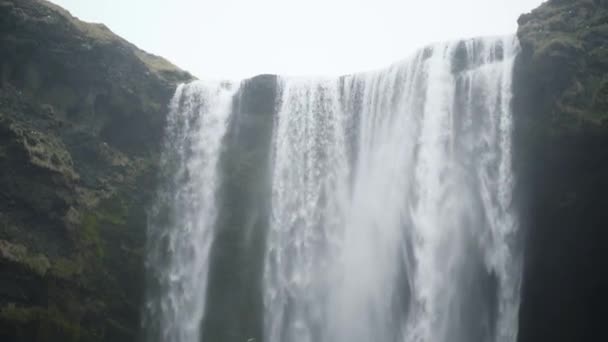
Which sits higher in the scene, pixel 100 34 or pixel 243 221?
pixel 100 34

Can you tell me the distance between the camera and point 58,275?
23578mm

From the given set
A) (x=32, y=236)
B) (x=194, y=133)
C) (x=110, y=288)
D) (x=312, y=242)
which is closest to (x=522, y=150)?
(x=312, y=242)

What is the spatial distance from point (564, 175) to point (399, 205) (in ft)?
24.9

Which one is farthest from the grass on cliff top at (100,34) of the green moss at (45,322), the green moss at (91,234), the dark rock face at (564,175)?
the dark rock face at (564,175)

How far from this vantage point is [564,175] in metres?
22.2

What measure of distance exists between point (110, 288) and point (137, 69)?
1240 cm

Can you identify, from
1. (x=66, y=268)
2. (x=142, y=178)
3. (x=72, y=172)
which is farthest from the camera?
(x=142, y=178)

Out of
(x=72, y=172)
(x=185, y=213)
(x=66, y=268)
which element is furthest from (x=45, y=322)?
(x=185, y=213)

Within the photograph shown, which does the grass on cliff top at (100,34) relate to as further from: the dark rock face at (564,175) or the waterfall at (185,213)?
the dark rock face at (564,175)

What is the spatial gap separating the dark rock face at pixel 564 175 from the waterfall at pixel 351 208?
73 cm

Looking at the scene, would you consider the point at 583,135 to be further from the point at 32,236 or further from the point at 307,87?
the point at 32,236

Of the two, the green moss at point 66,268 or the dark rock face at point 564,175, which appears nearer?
the dark rock face at point 564,175

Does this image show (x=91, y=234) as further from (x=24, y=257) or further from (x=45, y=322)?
(x=45, y=322)

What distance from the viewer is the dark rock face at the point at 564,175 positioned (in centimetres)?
2108
